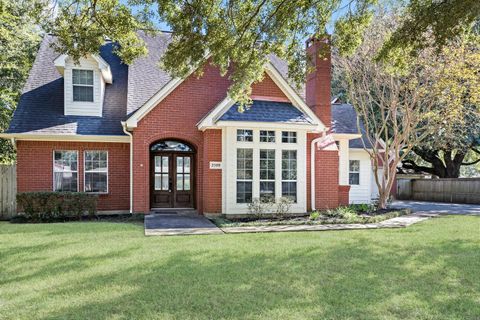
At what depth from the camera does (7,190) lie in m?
14.2

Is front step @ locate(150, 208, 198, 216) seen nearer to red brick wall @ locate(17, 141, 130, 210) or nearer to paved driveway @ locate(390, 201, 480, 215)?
red brick wall @ locate(17, 141, 130, 210)

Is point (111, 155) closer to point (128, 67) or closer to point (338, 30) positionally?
point (128, 67)

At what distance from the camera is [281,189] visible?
13758mm

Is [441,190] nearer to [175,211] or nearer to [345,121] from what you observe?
[345,121]

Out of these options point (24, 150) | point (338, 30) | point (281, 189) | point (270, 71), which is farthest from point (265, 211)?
point (24, 150)

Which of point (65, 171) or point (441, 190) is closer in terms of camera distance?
point (65, 171)

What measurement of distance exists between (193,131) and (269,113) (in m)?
3.08

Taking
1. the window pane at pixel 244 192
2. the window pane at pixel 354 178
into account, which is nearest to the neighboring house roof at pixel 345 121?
the window pane at pixel 354 178

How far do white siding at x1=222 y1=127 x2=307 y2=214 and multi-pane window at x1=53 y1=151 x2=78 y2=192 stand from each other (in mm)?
6146

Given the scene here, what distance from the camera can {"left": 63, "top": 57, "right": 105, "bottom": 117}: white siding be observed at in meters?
15.0

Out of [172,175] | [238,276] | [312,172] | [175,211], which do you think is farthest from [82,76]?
[238,276]

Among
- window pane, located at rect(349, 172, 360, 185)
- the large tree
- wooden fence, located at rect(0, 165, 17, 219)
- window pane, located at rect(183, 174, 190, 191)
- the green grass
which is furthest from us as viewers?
window pane, located at rect(349, 172, 360, 185)

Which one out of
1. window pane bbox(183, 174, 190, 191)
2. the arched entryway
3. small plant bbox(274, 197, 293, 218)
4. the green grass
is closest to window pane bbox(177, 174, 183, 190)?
the arched entryway

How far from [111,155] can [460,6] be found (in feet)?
41.1
